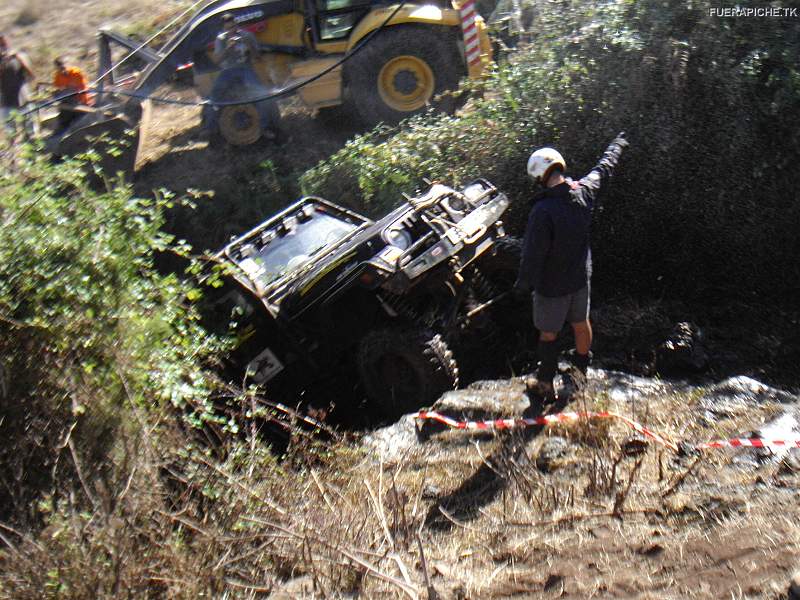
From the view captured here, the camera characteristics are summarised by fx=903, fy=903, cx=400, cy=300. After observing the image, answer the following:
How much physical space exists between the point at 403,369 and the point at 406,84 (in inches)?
247

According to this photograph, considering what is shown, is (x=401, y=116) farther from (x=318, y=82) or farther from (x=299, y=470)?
(x=299, y=470)

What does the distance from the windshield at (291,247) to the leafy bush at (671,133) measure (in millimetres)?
1641

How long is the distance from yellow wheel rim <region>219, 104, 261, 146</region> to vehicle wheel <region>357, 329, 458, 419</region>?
20.8 feet

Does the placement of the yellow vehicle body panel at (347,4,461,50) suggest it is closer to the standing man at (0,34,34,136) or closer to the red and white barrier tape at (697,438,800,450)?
→ the standing man at (0,34,34,136)

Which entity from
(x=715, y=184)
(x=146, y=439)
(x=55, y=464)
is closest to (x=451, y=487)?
(x=146, y=439)

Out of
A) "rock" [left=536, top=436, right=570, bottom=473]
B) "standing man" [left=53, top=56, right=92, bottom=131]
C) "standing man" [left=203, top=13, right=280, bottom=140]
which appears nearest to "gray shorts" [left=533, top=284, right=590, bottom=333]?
"rock" [left=536, top=436, right=570, bottom=473]

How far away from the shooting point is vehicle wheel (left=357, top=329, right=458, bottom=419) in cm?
625

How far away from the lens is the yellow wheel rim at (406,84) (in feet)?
38.8

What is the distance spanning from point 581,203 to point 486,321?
61.6 inches

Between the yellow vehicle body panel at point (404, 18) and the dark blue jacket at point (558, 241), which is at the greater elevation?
the dark blue jacket at point (558, 241)

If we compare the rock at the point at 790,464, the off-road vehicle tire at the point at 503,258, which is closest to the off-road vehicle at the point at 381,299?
the off-road vehicle tire at the point at 503,258

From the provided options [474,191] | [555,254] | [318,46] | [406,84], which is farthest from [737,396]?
[318,46]

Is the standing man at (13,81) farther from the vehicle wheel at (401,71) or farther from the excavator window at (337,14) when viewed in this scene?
the vehicle wheel at (401,71)

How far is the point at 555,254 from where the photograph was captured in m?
5.42
